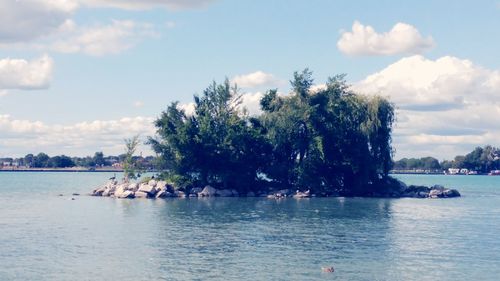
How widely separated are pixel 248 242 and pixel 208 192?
49391 mm

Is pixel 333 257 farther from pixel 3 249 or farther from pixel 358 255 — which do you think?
pixel 3 249

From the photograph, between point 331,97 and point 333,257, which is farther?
point 331,97

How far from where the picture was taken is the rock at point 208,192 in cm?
9769

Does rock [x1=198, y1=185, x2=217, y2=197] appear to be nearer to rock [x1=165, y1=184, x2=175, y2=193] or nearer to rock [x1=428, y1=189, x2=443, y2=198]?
rock [x1=165, y1=184, x2=175, y2=193]

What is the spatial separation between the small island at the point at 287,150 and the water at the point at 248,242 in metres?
18.2

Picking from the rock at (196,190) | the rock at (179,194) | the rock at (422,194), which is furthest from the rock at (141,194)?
the rock at (422,194)

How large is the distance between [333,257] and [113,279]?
14.2 meters

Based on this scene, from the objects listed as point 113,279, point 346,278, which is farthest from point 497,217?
point 113,279

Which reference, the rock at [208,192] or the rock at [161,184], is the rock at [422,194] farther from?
the rock at [161,184]

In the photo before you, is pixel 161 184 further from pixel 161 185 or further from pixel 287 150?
pixel 287 150

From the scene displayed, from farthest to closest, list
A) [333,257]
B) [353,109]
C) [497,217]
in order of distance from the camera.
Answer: [353,109] < [497,217] < [333,257]

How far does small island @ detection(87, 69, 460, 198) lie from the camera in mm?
97688

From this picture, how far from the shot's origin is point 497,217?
69.1 m

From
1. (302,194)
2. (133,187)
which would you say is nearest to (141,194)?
(133,187)
